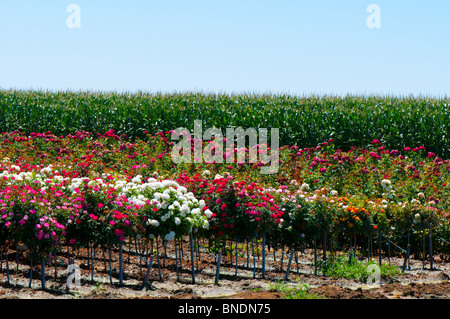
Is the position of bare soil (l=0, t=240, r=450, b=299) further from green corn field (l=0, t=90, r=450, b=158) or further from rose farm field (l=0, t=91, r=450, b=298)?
green corn field (l=0, t=90, r=450, b=158)

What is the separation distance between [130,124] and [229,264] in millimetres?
12765

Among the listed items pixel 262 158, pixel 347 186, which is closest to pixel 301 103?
pixel 262 158

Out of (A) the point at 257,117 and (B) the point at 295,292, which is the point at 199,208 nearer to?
(B) the point at 295,292

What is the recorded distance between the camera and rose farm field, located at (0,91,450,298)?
20.8 feet

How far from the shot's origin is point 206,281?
7094 mm

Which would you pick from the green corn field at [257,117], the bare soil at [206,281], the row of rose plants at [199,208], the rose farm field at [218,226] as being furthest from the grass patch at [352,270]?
the green corn field at [257,117]

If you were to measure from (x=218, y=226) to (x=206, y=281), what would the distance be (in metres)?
0.82

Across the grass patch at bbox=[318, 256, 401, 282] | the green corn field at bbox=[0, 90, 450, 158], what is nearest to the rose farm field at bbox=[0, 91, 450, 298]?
the grass patch at bbox=[318, 256, 401, 282]

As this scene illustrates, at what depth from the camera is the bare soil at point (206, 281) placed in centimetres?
597

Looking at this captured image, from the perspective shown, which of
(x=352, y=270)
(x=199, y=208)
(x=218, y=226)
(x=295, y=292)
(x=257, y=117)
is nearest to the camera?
(x=295, y=292)

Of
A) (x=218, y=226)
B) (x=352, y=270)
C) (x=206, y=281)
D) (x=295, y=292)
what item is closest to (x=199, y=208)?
(x=218, y=226)

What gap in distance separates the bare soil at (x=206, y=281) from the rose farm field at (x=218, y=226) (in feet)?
0.08

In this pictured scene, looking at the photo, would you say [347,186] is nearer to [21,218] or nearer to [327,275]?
[327,275]
